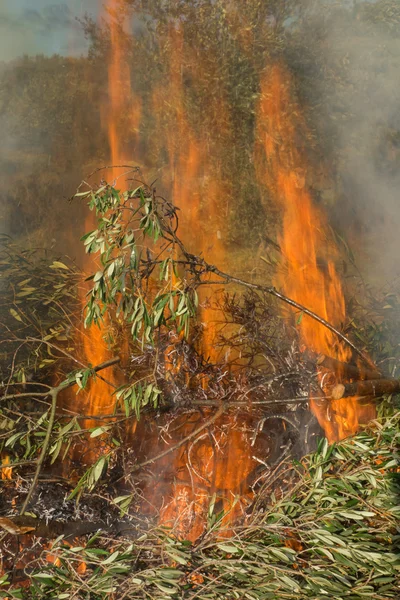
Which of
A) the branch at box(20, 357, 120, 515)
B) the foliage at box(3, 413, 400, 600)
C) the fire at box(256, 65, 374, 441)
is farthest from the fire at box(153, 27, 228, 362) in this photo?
the foliage at box(3, 413, 400, 600)

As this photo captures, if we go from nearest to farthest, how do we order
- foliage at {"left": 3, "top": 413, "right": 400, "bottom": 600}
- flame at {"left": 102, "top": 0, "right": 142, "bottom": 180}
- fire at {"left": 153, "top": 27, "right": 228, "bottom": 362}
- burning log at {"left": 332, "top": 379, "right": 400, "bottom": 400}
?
1. foliage at {"left": 3, "top": 413, "right": 400, "bottom": 600}
2. burning log at {"left": 332, "top": 379, "right": 400, "bottom": 400}
3. fire at {"left": 153, "top": 27, "right": 228, "bottom": 362}
4. flame at {"left": 102, "top": 0, "right": 142, "bottom": 180}

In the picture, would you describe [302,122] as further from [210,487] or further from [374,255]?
[210,487]

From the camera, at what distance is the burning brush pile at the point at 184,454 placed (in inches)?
73.0

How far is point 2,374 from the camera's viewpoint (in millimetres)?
3254

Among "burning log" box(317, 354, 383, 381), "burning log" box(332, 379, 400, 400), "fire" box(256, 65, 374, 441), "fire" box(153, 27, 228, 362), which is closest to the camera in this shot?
"burning log" box(332, 379, 400, 400)

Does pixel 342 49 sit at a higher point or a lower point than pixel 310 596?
higher

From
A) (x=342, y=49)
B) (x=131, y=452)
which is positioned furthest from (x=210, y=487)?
(x=342, y=49)

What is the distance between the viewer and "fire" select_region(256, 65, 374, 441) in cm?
471

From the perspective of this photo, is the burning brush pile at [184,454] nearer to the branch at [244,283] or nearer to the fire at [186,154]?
the branch at [244,283]

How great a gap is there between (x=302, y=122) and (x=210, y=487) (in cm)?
458

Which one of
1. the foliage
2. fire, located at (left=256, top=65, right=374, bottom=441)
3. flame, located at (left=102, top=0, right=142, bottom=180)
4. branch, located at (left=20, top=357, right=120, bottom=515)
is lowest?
the foliage

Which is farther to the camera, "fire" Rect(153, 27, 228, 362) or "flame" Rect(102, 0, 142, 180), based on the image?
"flame" Rect(102, 0, 142, 180)

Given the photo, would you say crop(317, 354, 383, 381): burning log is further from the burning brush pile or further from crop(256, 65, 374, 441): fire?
crop(256, 65, 374, 441): fire

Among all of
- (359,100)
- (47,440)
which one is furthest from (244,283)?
(359,100)
